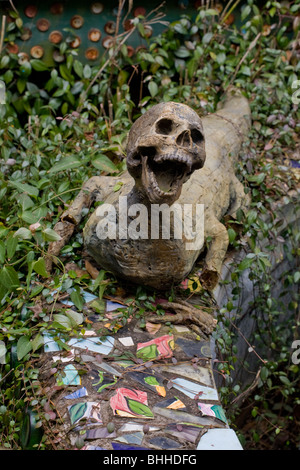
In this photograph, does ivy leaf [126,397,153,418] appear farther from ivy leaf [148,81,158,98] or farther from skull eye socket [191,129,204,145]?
ivy leaf [148,81,158,98]

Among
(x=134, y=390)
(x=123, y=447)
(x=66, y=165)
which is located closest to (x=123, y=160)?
(x=66, y=165)

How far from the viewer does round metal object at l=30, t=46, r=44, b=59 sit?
4648 millimetres

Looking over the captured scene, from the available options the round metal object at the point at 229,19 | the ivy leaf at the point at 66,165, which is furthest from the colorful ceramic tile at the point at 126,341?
the round metal object at the point at 229,19

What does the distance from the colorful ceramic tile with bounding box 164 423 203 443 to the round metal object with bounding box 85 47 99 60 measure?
3284 millimetres

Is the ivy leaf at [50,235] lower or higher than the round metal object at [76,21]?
lower

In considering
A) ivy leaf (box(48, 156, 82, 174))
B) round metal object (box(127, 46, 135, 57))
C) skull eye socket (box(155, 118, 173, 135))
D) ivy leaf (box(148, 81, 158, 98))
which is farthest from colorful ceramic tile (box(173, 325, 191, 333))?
round metal object (box(127, 46, 135, 57))

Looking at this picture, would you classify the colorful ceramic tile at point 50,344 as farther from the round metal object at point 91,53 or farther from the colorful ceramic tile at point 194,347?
the round metal object at point 91,53

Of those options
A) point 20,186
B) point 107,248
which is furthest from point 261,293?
point 20,186

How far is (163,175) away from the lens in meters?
2.53

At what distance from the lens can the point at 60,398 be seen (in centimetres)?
232

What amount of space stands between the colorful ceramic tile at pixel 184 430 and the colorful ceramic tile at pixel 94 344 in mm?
502

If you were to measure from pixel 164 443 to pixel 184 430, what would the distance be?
0.36ft

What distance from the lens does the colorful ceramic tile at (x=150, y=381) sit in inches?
95.4

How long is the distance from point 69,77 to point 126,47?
0.48m
